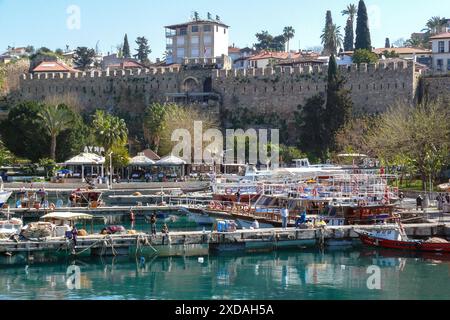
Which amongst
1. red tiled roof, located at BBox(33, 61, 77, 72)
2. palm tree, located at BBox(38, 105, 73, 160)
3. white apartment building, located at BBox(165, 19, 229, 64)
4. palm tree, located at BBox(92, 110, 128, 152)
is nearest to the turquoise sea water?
palm tree, located at BBox(92, 110, 128, 152)

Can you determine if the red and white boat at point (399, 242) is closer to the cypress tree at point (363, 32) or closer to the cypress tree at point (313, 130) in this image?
the cypress tree at point (313, 130)

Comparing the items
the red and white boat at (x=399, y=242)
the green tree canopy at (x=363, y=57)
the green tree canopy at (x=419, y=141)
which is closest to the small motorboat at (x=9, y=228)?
the red and white boat at (x=399, y=242)

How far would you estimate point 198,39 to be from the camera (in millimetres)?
85312

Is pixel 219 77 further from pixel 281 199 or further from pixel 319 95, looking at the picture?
pixel 281 199

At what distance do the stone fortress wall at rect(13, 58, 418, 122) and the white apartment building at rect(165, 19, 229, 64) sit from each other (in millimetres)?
17270

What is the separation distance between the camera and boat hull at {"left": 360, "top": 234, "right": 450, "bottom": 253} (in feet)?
95.7

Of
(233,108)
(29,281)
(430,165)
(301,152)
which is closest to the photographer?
(29,281)

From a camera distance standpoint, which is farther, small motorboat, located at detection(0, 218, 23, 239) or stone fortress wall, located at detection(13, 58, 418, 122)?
stone fortress wall, located at detection(13, 58, 418, 122)

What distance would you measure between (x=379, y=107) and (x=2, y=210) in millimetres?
29122

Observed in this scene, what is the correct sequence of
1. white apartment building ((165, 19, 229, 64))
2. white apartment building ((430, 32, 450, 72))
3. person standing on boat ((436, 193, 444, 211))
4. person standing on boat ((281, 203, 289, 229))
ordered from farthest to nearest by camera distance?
white apartment building ((165, 19, 229, 64))
white apartment building ((430, 32, 450, 72))
person standing on boat ((436, 193, 444, 211))
person standing on boat ((281, 203, 289, 229))

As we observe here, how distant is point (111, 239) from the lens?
29.5 metres

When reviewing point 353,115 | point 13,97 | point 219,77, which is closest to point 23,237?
point 353,115

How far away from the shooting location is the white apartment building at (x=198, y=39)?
8450 centimetres

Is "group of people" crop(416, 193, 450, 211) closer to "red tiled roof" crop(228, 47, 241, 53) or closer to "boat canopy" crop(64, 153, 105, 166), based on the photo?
"boat canopy" crop(64, 153, 105, 166)
